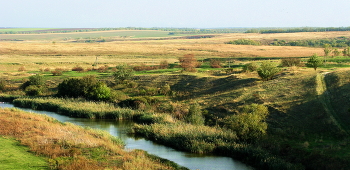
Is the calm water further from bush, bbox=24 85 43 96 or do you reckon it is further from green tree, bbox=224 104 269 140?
bush, bbox=24 85 43 96

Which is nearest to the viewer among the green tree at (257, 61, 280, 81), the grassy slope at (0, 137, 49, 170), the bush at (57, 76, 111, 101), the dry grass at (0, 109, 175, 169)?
the grassy slope at (0, 137, 49, 170)

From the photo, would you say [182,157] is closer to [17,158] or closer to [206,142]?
[206,142]

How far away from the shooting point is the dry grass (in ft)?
72.5

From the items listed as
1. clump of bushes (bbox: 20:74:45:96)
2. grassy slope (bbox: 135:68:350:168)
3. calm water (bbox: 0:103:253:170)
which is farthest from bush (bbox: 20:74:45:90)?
calm water (bbox: 0:103:253:170)

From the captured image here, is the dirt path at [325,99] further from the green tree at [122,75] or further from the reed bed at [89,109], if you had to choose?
the green tree at [122,75]

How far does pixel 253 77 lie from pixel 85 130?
24.6 meters

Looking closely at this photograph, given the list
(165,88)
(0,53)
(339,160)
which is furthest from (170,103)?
(0,53)

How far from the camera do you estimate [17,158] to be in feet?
70.9

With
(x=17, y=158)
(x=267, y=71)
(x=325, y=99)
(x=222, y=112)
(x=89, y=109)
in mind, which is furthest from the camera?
(x=267, y=71)

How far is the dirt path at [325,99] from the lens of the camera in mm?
29212

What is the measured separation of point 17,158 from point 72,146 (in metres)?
4.27

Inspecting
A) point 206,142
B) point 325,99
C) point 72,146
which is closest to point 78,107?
point 72,146

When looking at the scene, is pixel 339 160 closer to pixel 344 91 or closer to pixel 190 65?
pixel 344 91

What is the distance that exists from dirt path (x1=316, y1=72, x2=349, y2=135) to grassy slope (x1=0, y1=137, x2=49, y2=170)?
20.2 metres
